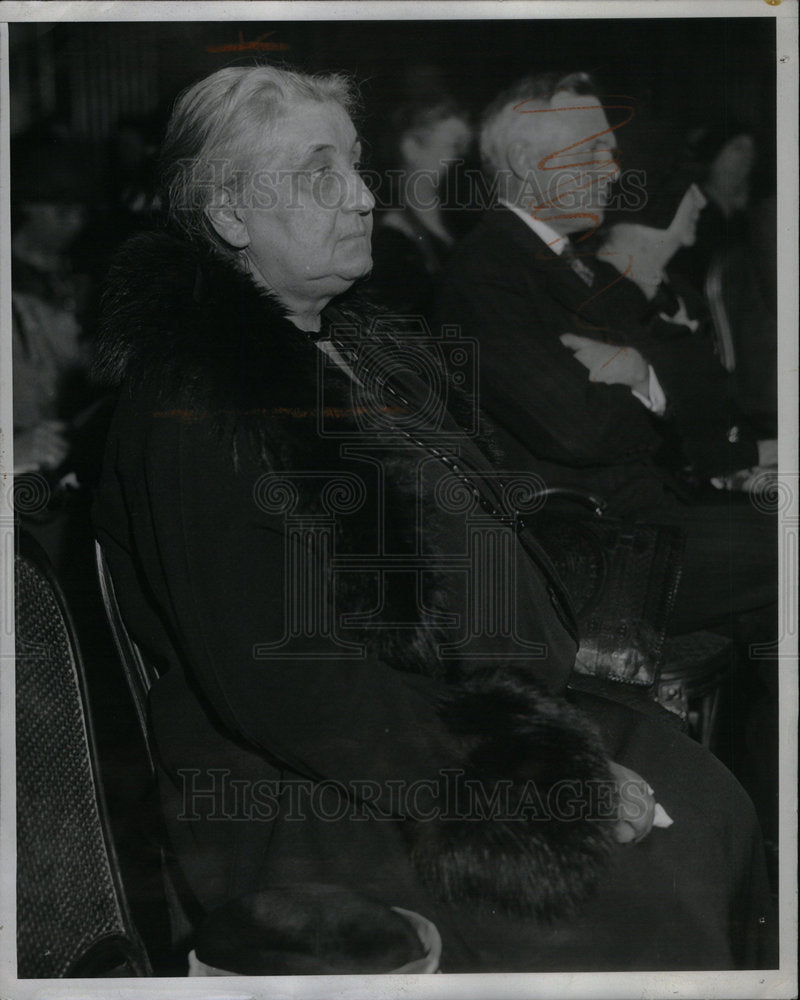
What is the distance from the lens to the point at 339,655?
182 cm

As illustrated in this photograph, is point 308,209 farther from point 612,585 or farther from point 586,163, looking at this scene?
point 612,585

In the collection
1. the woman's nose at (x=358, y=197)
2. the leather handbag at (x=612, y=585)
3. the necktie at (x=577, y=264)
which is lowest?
the leather handbag at (x=612, y=585)

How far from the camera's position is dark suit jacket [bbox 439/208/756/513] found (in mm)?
1884

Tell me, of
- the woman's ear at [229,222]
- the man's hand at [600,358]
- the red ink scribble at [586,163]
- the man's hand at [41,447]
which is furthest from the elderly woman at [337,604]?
the red ink scribble at [586,163]

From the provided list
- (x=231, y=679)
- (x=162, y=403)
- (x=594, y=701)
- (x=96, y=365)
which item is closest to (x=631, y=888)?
(x=594, y=701)

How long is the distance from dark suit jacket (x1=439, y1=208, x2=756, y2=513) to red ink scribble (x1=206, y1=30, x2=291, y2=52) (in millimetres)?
513

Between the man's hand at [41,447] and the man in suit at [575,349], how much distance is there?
78 centimetres

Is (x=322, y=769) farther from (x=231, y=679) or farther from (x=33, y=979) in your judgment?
(x=33, y=979)

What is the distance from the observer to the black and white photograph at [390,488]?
1.82 m

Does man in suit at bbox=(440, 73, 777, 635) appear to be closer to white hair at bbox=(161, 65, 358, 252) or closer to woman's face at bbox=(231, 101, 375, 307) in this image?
woman's face at bbox=(231, 101, 375, 307)

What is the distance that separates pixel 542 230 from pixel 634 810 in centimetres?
114
